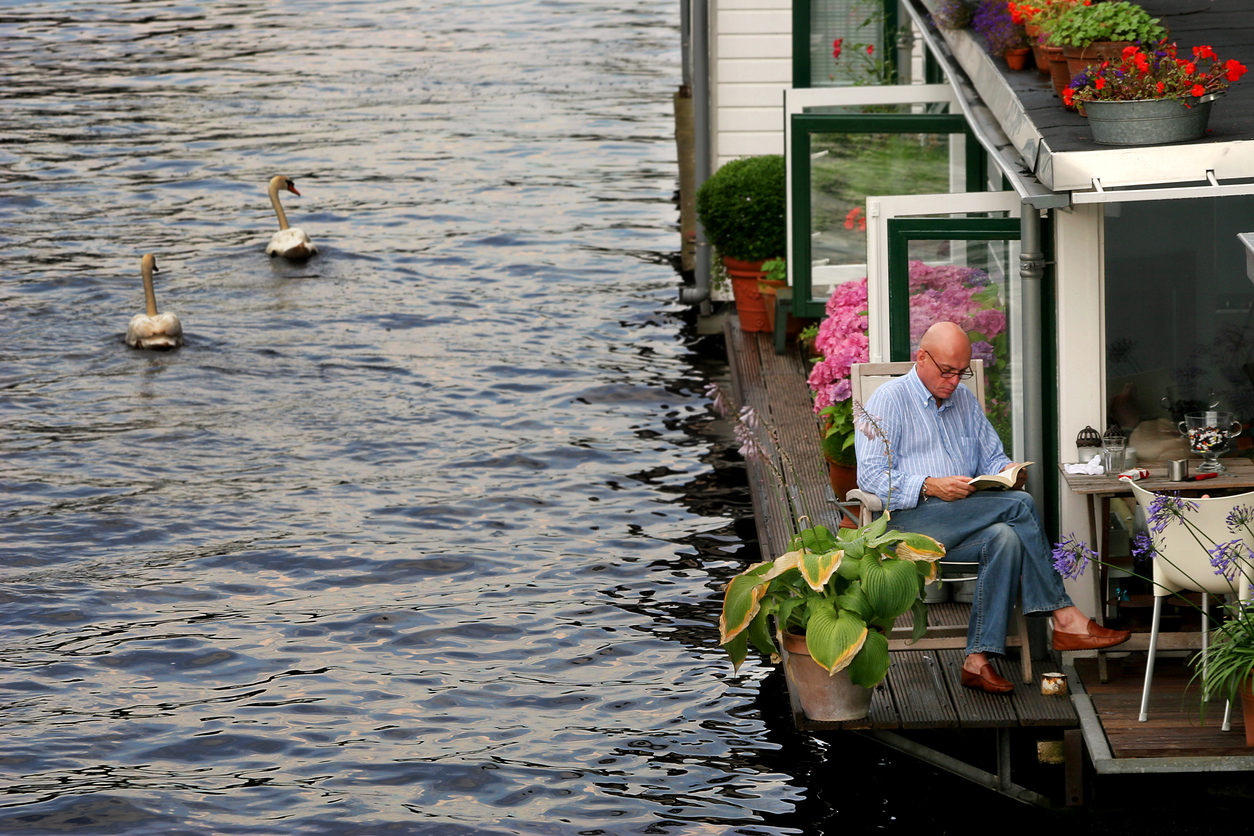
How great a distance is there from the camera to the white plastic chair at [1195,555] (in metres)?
6.27

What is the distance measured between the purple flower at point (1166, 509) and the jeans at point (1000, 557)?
641mm

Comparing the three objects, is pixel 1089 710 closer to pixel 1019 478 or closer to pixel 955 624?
pixel 955 624

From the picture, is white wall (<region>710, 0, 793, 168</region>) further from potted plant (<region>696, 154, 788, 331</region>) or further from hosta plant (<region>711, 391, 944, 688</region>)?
hosta plant (<region>711, 391, 944, 688</region>)

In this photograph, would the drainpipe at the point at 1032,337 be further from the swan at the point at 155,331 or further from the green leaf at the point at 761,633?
the swan at the point at 155,331

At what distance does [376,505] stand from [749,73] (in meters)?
5.40

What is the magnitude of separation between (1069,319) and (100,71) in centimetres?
2459

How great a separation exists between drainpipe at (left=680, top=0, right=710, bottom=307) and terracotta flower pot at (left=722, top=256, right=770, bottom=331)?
94 centimetres

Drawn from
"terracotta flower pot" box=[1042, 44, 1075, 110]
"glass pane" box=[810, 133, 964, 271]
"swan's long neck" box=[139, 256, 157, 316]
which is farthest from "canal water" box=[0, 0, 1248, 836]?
"terracotta flower pot" box=[1042, 44, 1075, 110]

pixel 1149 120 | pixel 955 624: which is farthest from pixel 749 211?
pixel 1149 120

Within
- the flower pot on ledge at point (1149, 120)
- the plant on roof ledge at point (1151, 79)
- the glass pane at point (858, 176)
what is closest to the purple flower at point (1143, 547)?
the flower pot on ledge at point (1149, 120)

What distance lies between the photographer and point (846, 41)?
1316 cm

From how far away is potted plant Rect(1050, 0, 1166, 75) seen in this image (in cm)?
743

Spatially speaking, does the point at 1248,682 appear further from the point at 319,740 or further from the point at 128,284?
the point at 128,284

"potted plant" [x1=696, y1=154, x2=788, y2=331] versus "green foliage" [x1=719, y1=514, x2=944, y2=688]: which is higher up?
"potted plant" [x1=696, y1=154, x2=788, y2=331]
